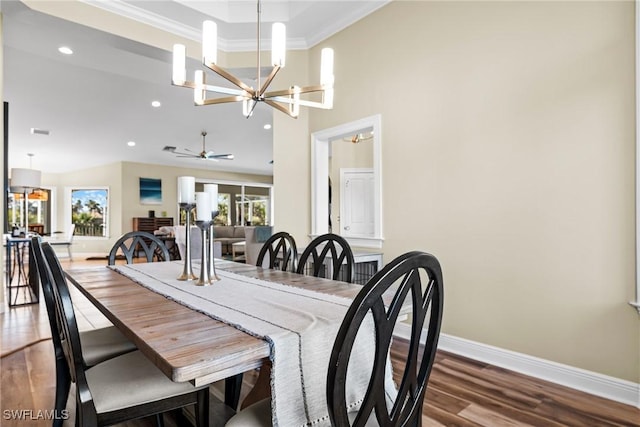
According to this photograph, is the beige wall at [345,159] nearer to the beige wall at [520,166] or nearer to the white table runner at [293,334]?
the beige wall at [520,166]

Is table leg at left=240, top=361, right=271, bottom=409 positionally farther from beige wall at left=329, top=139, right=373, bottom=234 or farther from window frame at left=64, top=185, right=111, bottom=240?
window frame at left=64, top=185, right=111, bottom=240

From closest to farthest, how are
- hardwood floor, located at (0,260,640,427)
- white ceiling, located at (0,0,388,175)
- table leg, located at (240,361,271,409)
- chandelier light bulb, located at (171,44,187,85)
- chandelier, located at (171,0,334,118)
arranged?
table leg, located at (240,361,271,409) < hardwood floor, located at (0,260,640,427) < chandelier, located at (171,0,334,118) < chandelier light bulb, located at (171,44,187,85) < white ceiling, located at (0,0,388,175)

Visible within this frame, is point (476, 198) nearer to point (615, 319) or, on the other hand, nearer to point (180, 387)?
point (615, 319)

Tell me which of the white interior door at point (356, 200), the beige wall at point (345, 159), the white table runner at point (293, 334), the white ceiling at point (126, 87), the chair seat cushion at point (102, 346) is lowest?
the chair seat cushion at point (102, 346)

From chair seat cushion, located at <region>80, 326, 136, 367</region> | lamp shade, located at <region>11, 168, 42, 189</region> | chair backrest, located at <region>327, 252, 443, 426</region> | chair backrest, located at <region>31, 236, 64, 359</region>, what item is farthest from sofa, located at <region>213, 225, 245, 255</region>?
chair backrest, located at <region>327, 252, 443, 426</region>

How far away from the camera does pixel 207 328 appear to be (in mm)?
1081

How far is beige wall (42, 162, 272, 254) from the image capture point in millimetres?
9914

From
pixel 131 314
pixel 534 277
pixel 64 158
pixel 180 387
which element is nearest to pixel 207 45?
pixel 131 314

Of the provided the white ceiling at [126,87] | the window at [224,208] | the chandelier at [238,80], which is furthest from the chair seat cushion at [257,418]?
the window at [224,208]

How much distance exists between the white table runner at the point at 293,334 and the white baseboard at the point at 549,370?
156 cm

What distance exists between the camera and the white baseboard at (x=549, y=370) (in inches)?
78.2

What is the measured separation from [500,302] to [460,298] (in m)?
0.31

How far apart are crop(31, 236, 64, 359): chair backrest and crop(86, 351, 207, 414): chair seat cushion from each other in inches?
11.7

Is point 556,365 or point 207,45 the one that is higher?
point 207,45
